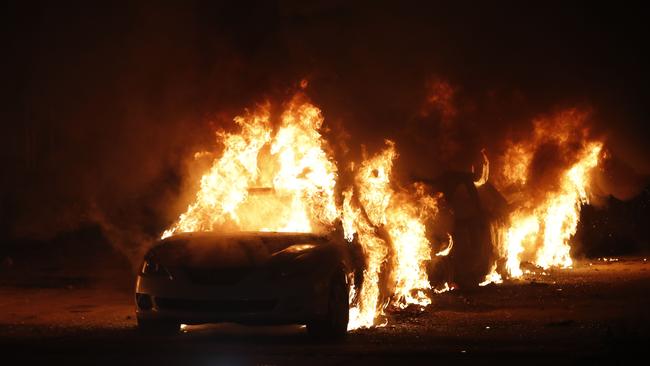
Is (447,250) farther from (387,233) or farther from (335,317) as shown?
(335,317)

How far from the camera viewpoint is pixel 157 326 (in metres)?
10.7

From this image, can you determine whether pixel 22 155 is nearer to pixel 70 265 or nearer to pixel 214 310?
pixel 70 265

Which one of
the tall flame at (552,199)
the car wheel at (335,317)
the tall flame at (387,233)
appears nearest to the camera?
the car wheel at (335,317)

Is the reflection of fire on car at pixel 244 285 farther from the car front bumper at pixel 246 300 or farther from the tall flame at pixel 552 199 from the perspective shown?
the tall flame at pixel 552 199

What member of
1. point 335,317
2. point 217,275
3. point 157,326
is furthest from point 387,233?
point 157,326

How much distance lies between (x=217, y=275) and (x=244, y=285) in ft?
1.10

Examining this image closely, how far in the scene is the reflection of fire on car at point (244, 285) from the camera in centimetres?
1019

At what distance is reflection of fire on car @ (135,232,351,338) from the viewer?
10.2m

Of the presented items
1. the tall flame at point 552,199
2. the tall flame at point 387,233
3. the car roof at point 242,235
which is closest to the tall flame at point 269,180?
the tall flame at point 387,233

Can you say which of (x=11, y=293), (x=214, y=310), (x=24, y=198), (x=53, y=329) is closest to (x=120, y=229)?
(x=24, y=198)

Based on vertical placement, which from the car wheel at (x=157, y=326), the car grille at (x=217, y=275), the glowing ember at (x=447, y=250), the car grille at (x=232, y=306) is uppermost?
the glowing ember at (x=447, y=250)

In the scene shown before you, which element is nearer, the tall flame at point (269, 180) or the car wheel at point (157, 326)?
the car wheel at point (157, 326)

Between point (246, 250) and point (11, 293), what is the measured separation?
6405mm

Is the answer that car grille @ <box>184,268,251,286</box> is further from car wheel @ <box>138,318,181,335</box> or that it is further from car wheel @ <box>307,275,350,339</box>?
car wheel @ <box>307,275,350,339</box>
